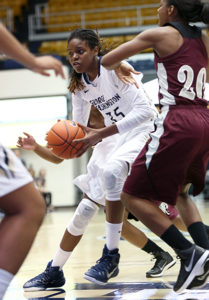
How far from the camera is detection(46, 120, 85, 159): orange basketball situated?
3578mm

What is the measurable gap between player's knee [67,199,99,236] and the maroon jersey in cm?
112

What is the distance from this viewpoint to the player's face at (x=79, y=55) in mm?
3770

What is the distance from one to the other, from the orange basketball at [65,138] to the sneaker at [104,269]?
0.73 metres

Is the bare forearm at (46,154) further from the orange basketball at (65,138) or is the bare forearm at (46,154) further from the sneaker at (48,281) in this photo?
the sneaker at (48,281)

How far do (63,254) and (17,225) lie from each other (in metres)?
1.56

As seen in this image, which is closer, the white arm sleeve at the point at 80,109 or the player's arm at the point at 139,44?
the player's arm at the point at 139,44

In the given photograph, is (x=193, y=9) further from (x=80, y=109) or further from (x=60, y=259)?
(x=60, y=259)

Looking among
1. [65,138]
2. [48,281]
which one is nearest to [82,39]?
[65,138]

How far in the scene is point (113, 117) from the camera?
394 centimetres

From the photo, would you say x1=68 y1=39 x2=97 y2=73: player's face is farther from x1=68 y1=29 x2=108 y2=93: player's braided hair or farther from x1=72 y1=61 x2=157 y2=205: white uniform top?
x1=72 y1=61 x2=157 y2=205: white uniform top

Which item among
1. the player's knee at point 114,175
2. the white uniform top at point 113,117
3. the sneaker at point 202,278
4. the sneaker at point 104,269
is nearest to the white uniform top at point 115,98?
the white uniform top at point 113,117

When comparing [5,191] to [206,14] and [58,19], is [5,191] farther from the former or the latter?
[58,19]

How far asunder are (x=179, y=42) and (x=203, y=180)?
0.83 meters

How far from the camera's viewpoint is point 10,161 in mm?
2365
